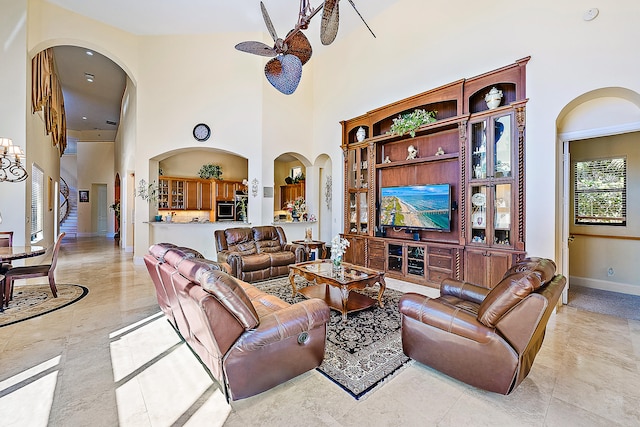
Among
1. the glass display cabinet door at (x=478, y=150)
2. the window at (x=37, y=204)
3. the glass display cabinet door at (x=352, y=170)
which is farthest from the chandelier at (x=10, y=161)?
the glass display cabinet door at (x=478, y=150)

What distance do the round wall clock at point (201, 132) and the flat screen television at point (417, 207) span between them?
4297 millimetres

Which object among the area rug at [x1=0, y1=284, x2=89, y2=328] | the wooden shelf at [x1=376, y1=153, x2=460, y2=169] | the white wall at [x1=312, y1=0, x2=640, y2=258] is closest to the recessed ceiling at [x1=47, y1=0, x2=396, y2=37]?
the white wall at [x1=312, y1=0, x2=640, y2=258]

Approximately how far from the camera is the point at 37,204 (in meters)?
6.79

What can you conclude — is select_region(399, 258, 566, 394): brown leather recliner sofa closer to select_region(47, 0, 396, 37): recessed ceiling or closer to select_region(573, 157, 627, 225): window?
select_region(573, 157, 627, 225): window

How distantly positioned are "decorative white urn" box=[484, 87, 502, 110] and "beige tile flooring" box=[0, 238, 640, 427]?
3.12m

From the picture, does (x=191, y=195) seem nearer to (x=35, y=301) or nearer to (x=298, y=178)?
(x=298, y=178)

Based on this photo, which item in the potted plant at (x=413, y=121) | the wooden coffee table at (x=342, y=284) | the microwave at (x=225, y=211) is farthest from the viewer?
the microwave at (x=225, y=211)

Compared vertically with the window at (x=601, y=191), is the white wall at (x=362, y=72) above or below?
above

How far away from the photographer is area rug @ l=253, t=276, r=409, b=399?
2.26m

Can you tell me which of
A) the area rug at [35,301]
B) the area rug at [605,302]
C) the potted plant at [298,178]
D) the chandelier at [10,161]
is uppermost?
the potted plant at [298,178]

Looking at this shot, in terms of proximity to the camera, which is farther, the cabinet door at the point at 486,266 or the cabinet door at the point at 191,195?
the cabinet door at the point at 191,195

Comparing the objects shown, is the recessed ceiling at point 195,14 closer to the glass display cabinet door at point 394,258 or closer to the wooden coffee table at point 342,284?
the glass display cabinet door at point 394,258

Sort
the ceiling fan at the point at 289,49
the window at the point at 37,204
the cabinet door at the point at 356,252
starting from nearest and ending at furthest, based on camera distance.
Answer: the ceiling fan at the point at 289,49
the cabinet door at the point at 356,252
the window at the point at 37,204

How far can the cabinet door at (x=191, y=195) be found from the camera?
8.68m
